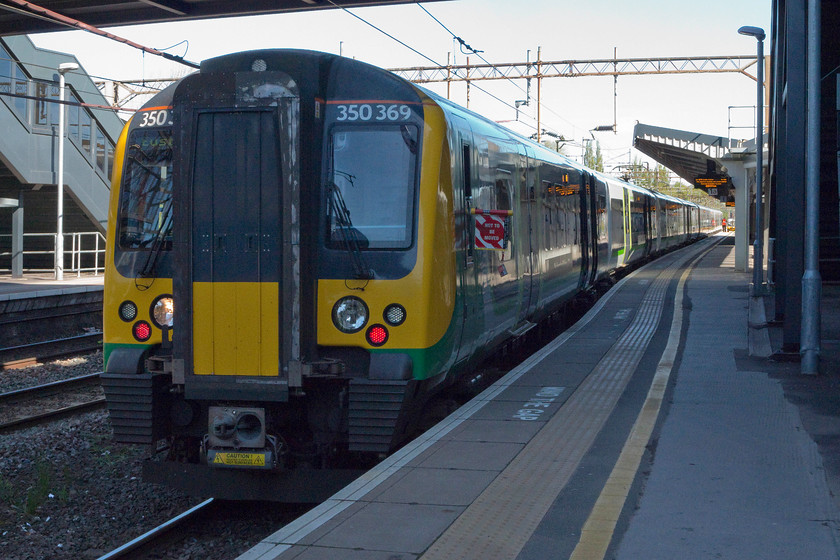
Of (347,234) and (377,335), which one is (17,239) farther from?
(377,335)

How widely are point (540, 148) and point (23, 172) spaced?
49.7 ft

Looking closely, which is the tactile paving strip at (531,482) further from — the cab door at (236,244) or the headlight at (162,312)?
the headlight at (162,312)

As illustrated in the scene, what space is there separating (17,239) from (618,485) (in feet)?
67.9

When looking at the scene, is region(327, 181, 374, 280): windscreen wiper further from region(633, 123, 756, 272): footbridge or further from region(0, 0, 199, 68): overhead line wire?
region(633, 123, 756, 272): footbridge

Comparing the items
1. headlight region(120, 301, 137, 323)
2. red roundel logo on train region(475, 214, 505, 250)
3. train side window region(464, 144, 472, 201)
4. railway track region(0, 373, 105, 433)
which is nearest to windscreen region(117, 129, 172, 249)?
headlight region(120, 301, 137, 323)


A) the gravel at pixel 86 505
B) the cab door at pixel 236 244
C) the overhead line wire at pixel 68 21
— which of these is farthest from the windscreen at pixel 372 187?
the overhead line wire at pixel 68 21

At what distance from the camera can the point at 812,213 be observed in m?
9.23

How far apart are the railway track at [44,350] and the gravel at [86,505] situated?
4829mm

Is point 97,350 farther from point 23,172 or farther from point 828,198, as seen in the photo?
point 828,198

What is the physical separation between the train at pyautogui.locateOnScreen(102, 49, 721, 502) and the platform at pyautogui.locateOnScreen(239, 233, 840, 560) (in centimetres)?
70

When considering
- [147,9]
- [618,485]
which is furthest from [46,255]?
[618,485]

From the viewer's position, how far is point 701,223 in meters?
69.9

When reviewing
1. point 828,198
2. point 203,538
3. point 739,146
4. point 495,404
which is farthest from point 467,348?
point 739,146

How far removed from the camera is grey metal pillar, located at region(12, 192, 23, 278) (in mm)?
22547
